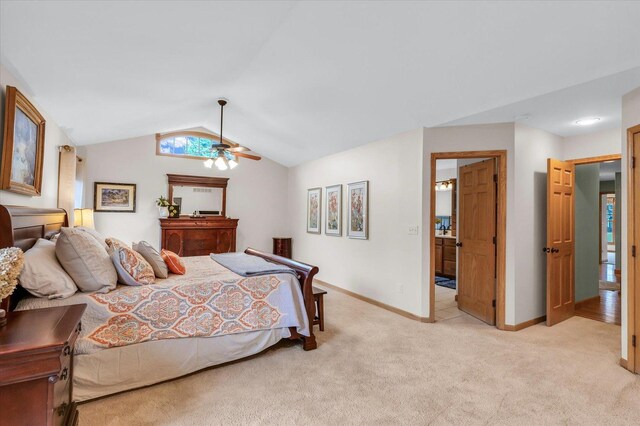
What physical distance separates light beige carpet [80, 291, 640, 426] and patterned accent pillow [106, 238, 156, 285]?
781 millimetres

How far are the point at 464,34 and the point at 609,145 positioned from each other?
2.63m

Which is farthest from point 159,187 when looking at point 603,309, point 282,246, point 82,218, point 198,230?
point 603,309

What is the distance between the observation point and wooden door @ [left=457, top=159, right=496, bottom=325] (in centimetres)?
377

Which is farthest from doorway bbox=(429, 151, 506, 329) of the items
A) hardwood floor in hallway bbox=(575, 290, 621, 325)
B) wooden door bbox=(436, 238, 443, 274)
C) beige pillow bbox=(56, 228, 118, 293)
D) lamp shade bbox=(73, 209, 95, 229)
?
lamp shade bbox=(73, 209, 95, 229)

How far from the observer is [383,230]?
4.46 meters

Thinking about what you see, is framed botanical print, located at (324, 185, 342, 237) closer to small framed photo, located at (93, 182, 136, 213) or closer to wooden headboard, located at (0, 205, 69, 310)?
small framed photo, located at (93, 182, 136, 213)

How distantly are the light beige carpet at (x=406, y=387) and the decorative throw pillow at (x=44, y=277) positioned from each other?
76 cm

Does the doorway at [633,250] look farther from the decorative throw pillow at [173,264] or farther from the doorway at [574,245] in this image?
the decorative throw pillow at [173,264]

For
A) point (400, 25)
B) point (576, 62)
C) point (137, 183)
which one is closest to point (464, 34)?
point (400, 25)

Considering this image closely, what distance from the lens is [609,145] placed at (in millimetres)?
3646

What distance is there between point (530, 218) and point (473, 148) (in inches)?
41.5

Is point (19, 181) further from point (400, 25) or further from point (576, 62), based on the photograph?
point (576, 62)

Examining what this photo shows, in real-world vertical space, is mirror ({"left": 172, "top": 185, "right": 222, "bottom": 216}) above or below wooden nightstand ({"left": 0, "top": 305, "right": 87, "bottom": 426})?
above

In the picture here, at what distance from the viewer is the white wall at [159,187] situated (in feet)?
18.6
